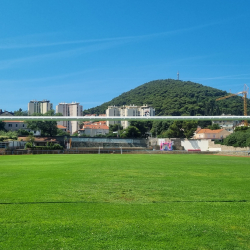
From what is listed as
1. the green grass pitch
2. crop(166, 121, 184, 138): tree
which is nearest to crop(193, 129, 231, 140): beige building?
crop(166, 121, 184, 138): tree

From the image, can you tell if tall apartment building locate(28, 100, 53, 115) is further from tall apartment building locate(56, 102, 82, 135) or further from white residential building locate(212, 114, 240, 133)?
white residential building locate(212, 114, 240, 133)

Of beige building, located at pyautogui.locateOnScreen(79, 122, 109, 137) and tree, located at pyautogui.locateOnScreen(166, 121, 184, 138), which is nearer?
tree, located at pyautogui.locateOnScreen(166, 121, 184, 138)

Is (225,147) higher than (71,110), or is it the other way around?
(71,110)

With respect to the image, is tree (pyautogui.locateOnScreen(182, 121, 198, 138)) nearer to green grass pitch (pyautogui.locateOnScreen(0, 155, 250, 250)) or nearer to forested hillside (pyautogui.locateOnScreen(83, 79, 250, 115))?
forested hillside (pyautogui.locateOnScreen(83, 79, 250, 115))

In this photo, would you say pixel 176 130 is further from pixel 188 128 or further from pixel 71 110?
pixel 71 110

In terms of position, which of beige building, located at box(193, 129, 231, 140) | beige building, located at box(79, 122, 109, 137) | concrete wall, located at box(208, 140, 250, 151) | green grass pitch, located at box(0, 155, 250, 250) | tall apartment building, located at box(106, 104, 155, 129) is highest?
tall apartment building, located at box(106, 104, 155, 129)

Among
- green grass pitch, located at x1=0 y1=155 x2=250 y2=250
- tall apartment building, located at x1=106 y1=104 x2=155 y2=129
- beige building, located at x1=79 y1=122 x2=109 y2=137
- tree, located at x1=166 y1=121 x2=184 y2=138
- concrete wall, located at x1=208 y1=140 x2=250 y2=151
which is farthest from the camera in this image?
tall apartment building, located at x1=106 y1=104 x2=155 y2=129

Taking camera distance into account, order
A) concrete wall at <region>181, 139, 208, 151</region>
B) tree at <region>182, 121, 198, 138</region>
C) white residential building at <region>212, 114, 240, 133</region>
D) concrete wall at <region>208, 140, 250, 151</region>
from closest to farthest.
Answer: concrete wall at <region>208, 140, 250, 151</region>
concrete wall at <region>181, 139, 208, 151</region>
tree at <region>182, 121, 198, 138</region>
white residential building at <region>212, 114, 240, 133</region>

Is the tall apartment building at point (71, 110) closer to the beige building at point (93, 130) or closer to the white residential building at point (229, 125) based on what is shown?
Answer: the beige building at point (93, 130)

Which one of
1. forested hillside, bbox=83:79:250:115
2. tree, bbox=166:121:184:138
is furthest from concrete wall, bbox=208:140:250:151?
forested hillside, bbox=83:79:250:115

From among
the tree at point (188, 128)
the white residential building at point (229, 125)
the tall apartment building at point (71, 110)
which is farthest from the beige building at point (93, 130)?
the white residential building at point (229, 125)

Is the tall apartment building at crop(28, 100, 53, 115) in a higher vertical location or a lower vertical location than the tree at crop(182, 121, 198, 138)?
higher

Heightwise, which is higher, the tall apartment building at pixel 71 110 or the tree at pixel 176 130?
the tall apartment building at pixel 71 110

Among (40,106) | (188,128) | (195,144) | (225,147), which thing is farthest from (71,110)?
(225,147)
